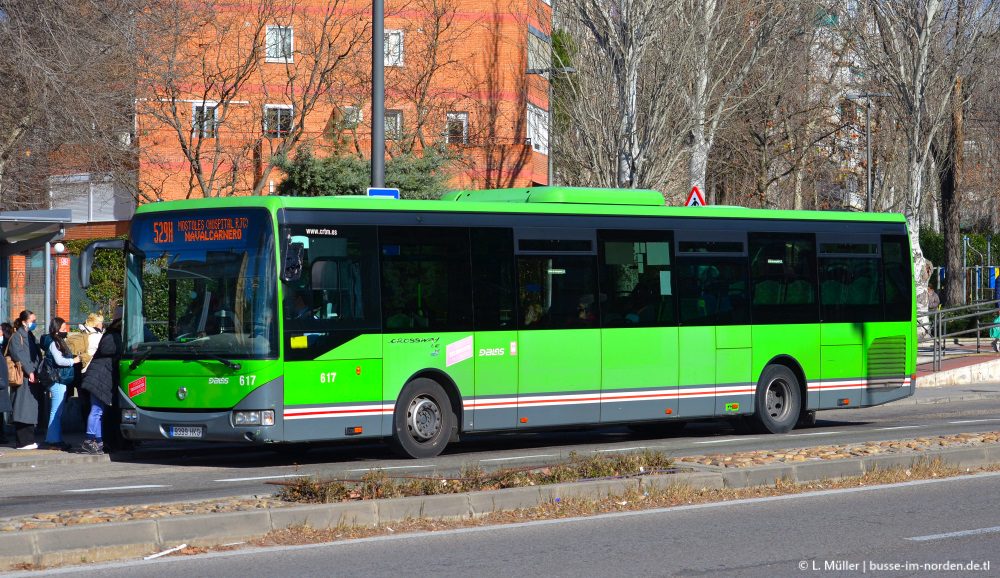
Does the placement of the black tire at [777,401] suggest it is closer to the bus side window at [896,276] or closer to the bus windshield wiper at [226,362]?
the bus side window at [896,276]

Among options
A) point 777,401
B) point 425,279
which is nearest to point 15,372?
point 425,279

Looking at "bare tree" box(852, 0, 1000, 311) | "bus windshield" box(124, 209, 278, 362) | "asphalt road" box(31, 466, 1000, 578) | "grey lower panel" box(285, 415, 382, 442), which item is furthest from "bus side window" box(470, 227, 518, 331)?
"bare tree" box(852, 0, 1000, 311)

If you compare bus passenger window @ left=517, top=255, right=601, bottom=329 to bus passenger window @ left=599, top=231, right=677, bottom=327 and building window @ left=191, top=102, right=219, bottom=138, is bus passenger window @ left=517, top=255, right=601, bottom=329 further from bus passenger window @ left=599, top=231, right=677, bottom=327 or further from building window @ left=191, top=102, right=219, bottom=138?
building window @ left=191, top=102, right=219, bottom=138

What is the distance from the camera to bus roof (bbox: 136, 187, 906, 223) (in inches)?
519

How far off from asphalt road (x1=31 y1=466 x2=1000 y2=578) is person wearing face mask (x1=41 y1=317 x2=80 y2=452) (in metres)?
7.97

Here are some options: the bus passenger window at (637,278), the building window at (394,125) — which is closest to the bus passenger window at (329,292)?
the bus passenger window at (637,278)

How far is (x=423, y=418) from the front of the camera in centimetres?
1395

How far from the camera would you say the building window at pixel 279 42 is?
30.1 m

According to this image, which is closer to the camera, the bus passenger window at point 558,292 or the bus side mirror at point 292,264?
the bus side mirror at point 292,264

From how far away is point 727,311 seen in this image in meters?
16.5

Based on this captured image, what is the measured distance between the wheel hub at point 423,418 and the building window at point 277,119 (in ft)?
59.5

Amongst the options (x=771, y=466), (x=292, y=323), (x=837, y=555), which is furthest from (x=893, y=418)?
(x=837, y=555)

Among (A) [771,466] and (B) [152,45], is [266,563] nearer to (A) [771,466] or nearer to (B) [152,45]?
(A) [771,466]

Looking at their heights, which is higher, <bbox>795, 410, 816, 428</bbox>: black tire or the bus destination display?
the bus destination display
